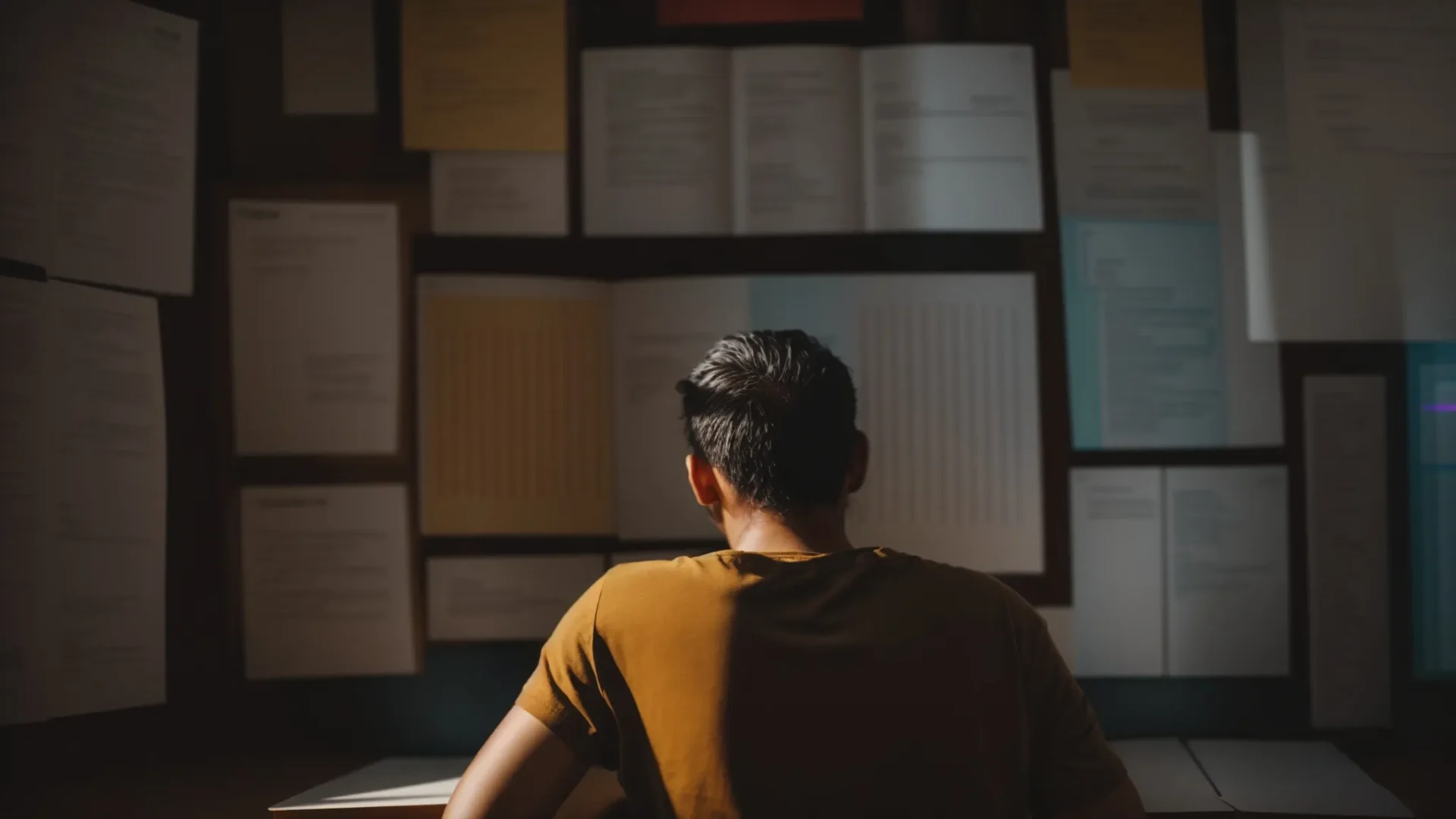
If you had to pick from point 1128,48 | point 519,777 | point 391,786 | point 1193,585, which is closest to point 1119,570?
point 1193,585

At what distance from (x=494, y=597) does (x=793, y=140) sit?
2.22 feet

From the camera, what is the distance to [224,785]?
92cm

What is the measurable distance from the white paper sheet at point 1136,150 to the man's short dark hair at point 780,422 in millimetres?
530

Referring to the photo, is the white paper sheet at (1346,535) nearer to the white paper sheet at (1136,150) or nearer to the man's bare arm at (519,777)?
the white paper sheet at (1136,150)

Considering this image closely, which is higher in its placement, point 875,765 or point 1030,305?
point 1030,305

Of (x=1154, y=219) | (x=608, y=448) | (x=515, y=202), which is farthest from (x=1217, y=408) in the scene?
(x=515, y=202)

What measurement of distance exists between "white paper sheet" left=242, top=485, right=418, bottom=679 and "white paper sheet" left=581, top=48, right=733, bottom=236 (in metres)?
0.46

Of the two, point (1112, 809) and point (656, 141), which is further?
point (656, 141)

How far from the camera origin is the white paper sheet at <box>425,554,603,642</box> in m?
1.03

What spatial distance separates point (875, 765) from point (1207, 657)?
63 cm

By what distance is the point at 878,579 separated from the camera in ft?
2.19

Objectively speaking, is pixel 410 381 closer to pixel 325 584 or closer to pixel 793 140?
pixel 325 584

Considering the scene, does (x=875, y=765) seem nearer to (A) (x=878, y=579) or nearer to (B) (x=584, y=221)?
(A) (x=878, y=579)

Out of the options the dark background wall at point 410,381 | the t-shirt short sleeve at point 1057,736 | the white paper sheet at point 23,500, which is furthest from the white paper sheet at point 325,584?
the t-shirt short sleeve at point 1057,736
